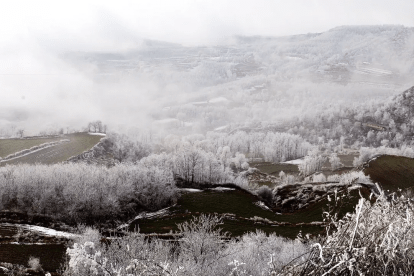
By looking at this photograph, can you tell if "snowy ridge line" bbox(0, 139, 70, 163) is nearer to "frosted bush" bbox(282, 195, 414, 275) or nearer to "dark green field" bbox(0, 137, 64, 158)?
"dark green field" bbox(0, 137, 64, 158)

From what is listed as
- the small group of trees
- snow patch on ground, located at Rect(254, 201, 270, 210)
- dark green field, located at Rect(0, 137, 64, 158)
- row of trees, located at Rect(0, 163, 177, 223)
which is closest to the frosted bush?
row of trees, located at Rect(0, 163, 177, 223)

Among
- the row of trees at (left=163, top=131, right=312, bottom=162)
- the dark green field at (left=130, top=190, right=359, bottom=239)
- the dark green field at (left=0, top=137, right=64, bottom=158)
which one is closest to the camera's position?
the dark green field at (left=130, top=190, right=359, bottom=239)

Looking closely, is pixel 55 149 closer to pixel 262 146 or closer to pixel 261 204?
pixel 261 204

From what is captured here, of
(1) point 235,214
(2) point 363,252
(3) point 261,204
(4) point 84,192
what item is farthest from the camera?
(3) point 261,204

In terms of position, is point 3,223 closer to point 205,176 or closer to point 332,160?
point 205,176

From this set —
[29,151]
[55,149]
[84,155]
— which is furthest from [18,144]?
[84,155]
